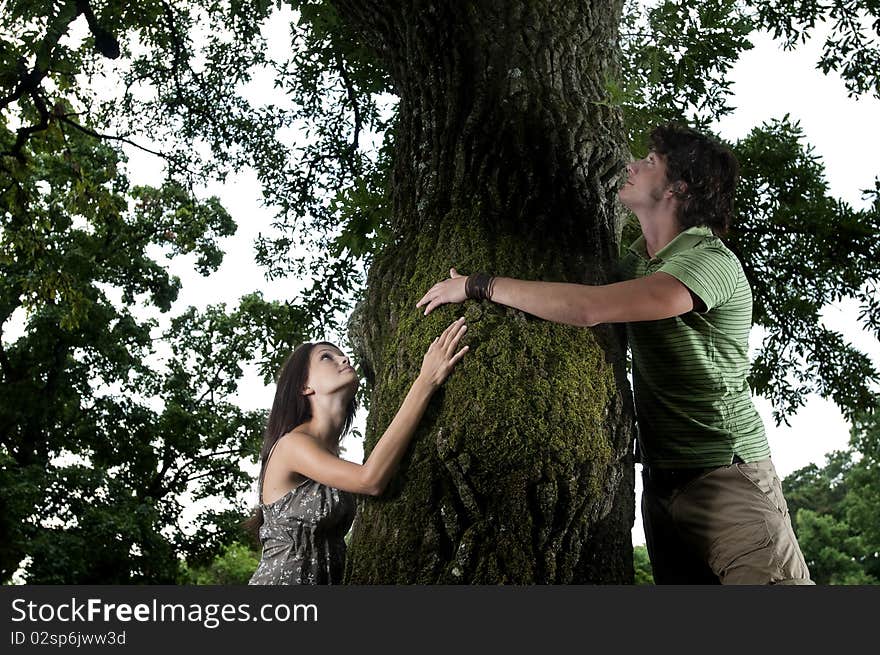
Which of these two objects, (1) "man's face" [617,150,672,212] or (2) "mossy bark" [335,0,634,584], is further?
(1) "man's face" [617,150,672,212]

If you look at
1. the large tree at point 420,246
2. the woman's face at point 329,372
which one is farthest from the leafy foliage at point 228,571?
the woman's face at point 329,372

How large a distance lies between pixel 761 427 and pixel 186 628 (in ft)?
6.91

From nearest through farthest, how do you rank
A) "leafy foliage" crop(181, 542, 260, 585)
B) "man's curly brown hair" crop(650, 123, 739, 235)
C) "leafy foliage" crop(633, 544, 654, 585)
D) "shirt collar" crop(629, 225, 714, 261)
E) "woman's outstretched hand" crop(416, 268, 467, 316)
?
"woman's outstretched hand" crop(416, 268, 467, 316)
"shirt collar" crop(629, 225, 714, 261)
"man's curly brown hair" crop(650, 123, 739, 235)
"leafy foliage" crop(633, 544, 654, 585)
"leafy foliage" crop(181, 542, 260, 585)

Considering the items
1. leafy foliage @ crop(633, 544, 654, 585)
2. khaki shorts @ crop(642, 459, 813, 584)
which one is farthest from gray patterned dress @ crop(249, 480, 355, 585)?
leafy foliage @ crop(633, 544, 654, 585)

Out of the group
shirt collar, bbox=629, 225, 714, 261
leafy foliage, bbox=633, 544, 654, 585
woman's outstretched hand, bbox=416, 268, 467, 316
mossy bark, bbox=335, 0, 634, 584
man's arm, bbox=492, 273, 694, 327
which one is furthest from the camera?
leafy foliage, bbox=633, 544, 654, 585

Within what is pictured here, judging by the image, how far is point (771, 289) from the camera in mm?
7480

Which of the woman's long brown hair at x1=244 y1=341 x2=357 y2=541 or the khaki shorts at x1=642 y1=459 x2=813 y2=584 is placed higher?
the woman's long brown hair at x1=244 y1=341 x2=357 y2=541

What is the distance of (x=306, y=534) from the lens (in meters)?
3.51

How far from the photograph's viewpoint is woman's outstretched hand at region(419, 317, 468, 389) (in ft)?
9.61

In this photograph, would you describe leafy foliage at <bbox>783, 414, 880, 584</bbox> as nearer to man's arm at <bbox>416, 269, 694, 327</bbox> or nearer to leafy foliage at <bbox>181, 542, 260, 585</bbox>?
leafy foliage at <bbox>181, 542, 260, 585</bbox>

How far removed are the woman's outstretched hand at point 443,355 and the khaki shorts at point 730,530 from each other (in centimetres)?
97

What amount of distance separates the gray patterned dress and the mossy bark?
432 mm

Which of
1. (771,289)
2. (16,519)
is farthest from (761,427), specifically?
(16,519)

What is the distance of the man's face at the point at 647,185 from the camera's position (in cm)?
347
